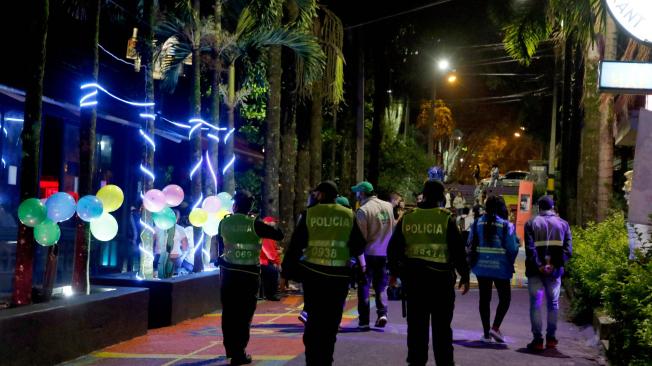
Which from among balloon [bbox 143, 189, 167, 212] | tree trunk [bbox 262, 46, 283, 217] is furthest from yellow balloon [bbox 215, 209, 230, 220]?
tree trunk [bbox 262, 46, 283, 217]

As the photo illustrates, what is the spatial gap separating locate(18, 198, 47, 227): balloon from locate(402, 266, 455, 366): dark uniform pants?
408 cm

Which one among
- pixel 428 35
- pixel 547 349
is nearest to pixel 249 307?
pixel 547 349

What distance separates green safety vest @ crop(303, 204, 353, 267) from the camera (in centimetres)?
725

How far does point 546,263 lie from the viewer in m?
9.29

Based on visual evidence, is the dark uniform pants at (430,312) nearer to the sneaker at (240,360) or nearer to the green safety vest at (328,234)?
the green safety vest at (328,234)

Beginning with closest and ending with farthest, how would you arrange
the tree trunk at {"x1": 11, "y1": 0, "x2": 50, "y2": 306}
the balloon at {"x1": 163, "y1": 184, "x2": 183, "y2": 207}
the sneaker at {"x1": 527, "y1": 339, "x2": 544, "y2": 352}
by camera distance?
the tree trunk at {"x1": 11, "y1": 0, "x2": 50, "y2": 306} < the sneaker at {"x1": 527, "y1": 339, "x2": 544, "y2": 352} < the balloon at {"x1": 163, "y1": 184, "x2": 183, "y2": 207}

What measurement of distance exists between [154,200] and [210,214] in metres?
1.74

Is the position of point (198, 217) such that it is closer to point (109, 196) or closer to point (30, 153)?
point (109, 196)

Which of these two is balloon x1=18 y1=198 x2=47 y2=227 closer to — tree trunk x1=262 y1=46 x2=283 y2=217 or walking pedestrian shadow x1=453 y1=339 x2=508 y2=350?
walking pedestrian shadow x1=453 y1=339 x2=508 y2=350

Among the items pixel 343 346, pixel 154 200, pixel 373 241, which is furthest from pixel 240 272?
pixel 154 200

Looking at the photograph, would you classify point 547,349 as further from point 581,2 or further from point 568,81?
point 568,81

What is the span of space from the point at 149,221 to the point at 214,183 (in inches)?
133

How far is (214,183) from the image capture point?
15547 millimetres

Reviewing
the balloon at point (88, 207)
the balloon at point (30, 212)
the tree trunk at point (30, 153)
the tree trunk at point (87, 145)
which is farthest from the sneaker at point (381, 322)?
the balloon at point (30, 212)
